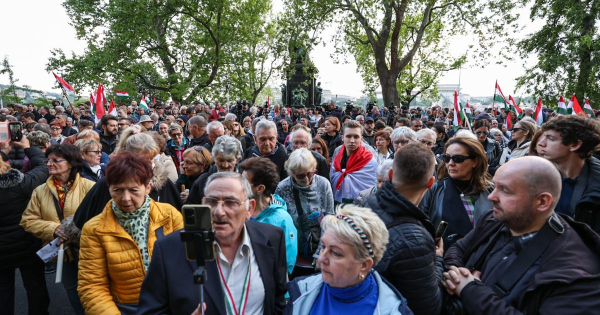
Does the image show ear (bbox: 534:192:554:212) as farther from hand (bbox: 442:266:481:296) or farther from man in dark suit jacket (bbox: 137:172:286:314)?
man in dark suit jacket (bbox: 137:172:286:314)

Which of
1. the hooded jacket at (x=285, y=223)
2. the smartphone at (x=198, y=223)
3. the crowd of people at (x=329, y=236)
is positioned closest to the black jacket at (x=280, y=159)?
the crowd of people at (x=329, y=236)

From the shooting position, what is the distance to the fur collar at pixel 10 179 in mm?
3417

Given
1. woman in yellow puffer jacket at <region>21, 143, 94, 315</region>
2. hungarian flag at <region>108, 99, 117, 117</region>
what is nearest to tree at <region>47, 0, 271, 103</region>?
hungarian flag at <region>108, 99, 117, 117</region>

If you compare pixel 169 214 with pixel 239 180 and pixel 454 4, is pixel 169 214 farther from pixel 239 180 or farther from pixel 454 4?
pixel 454 4

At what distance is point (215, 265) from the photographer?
1966 millimetres

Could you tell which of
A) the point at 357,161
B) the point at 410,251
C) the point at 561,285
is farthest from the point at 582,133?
the point at 357,161

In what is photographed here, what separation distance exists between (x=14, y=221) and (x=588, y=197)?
507 cm

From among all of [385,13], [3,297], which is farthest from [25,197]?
[385,13]

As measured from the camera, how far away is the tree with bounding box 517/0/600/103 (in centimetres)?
1769

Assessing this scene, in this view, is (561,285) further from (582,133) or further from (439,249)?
(582,133)

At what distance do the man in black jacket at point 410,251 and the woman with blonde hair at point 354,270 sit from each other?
0.09m

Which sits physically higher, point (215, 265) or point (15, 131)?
point (15, 131)

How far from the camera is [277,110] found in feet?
57.6

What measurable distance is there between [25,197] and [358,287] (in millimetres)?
3528
